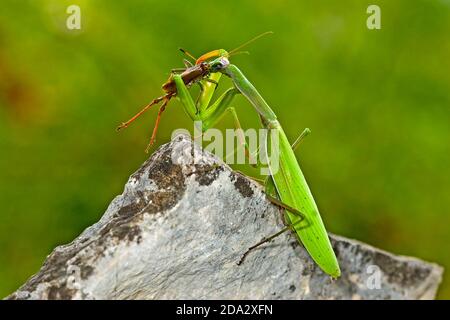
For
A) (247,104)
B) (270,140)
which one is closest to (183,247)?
(270,140)

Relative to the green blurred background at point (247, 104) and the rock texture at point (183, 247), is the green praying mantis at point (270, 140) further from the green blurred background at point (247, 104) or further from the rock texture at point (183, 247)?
the green blurred background at point (247, 104)

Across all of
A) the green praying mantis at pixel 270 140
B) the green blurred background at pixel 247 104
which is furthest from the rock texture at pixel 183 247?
the green blurred background at pixel 247 104

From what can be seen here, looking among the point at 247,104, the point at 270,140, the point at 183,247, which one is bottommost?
the point at 183,247

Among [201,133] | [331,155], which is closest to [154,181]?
[201,133]

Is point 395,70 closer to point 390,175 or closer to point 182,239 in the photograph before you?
point 390,175

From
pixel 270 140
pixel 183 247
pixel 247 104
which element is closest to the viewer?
pixel 183 247

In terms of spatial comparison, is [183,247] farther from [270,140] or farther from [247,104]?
[247,104]

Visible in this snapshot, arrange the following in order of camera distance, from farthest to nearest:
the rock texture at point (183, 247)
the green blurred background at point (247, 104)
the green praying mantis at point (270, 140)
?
1. the green blurred background at point (247, 104)
2. the green praying mantis at point (270, 140)
3. the rock texture at point (183, 247)
